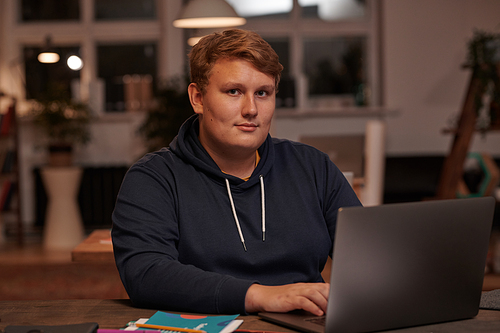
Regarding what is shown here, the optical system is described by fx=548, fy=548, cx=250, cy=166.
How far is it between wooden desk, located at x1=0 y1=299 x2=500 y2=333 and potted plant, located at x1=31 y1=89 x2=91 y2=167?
13.6ft

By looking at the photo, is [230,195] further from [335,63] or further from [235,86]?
[335,63]

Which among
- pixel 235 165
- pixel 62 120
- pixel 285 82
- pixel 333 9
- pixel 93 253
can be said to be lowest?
pixel 93 253

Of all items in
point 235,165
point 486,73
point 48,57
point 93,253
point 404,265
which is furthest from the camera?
point 486,73

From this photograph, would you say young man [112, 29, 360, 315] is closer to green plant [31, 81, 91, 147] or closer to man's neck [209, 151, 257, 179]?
man's neck [209, 151, 257, 179]

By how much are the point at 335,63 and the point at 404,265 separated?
17.4 feet

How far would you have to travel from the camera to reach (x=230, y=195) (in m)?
1.39

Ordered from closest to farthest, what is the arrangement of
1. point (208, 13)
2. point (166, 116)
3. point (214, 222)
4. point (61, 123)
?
1. point (214, 222)
2. point (208, 13)
3. point (166, 116)
4. point (61, 123)

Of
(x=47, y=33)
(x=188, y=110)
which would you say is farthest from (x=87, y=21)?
(x=188, y=110)

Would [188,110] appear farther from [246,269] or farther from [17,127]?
[246,269]

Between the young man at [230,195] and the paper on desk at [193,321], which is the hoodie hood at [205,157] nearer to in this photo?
the young man at [230,195]

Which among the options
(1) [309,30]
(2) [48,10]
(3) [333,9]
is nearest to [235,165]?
(1) [309,30]

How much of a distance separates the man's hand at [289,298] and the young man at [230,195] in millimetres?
174

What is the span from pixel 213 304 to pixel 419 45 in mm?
5360

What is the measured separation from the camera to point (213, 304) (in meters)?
1.07
